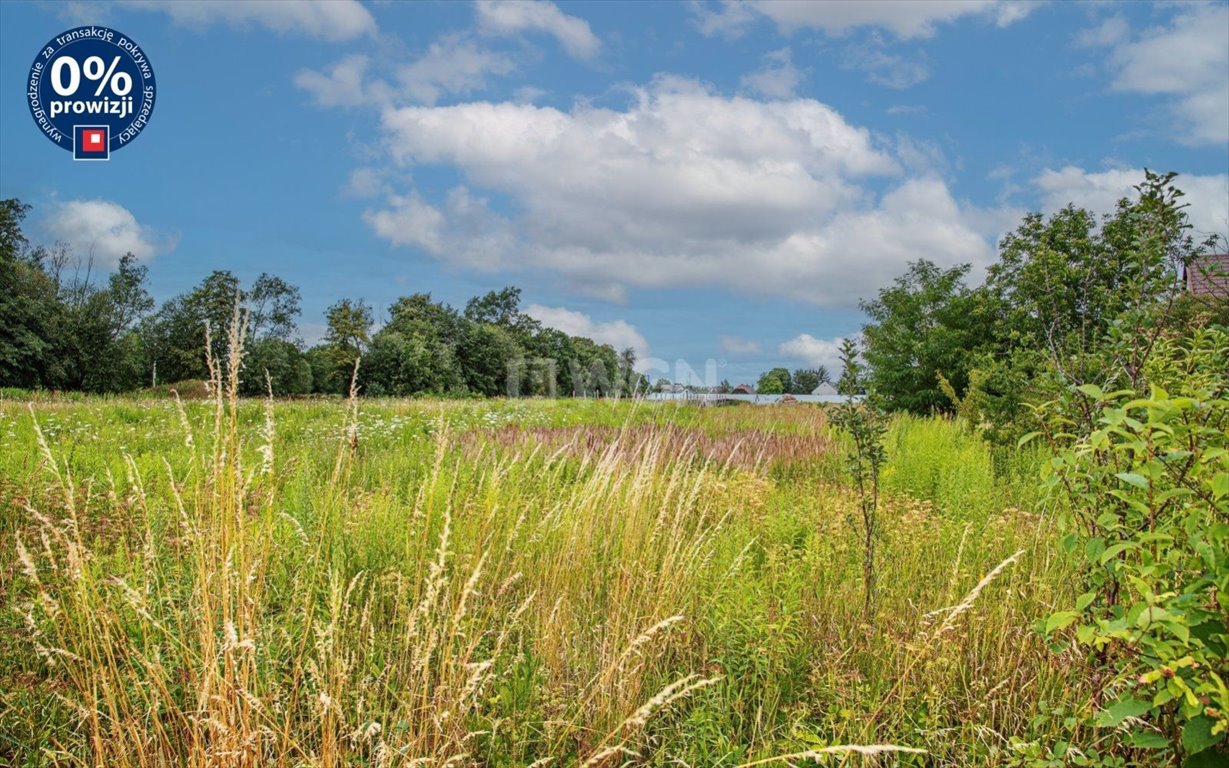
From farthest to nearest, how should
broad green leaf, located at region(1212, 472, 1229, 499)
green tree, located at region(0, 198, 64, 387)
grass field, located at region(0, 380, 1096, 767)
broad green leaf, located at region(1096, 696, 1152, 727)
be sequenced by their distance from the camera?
green tree, located at region(0, 198, 64, 387) < grass field, located at region(0, 380, 1096, 767) < broad green leaf, located at region(1096, 696, 1152, 727) < broad green leaf, located at region(1212, 472, 1229, 499)

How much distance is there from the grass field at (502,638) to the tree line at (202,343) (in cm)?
2190

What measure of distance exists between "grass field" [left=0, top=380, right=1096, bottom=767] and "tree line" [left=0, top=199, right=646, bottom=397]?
21896mm

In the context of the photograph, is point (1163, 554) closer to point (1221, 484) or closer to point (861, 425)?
point (1221, 484)

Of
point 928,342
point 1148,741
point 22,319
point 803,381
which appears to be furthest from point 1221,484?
point 803,381

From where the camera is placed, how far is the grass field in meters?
2.19

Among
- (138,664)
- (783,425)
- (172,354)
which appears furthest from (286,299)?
(138,664)

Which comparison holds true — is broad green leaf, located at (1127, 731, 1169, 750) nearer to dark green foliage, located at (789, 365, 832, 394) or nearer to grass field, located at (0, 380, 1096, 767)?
grass field, located at (0, 380, 1096, 767)

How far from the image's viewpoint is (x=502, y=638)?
8.07ft

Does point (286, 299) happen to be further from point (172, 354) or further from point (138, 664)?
point (138, 664)

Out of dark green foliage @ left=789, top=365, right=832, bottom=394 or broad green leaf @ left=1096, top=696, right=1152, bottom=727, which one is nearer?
broad green leaf @ left=1096, top=696, right=1152, bottom=727

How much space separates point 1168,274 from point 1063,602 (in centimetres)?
164

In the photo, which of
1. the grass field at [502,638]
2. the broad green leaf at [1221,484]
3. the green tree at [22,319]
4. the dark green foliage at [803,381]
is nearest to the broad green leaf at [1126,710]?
the grass field at [502,638]

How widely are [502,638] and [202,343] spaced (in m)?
30.2

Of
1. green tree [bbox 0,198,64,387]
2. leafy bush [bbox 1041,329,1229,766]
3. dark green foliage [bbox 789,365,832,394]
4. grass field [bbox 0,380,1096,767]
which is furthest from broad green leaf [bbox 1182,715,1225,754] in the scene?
dark green foliage [bbox 789,365,832,394]
